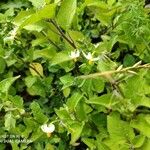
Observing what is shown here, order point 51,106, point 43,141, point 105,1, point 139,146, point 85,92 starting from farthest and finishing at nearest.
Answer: point 105,1
point 51,106
point 43,141
point 85,92
point 139,146

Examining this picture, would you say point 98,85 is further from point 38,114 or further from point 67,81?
point 38,114

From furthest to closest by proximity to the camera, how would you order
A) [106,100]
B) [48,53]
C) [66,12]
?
[48,53], [66,12], [106,100]

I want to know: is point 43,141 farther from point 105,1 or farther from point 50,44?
point 105,1

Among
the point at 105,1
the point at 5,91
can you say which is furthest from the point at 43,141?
the point at 105,1

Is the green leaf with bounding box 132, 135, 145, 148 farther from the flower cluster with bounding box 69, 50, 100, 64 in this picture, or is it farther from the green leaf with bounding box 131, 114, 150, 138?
the flower cluster with bounding box 69, 50, 100, 64

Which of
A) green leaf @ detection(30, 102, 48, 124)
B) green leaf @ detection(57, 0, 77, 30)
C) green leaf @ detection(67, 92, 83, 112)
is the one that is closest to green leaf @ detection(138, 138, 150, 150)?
green leaf @ detection(67, 92, 83, 112)

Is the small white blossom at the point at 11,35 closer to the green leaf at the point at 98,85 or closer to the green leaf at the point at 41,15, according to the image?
the green leaf at the point at 41,15

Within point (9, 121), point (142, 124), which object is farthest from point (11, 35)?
point (142, 124)

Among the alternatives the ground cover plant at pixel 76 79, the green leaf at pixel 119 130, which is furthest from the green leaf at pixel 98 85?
the green leaf at pixel 119 130
